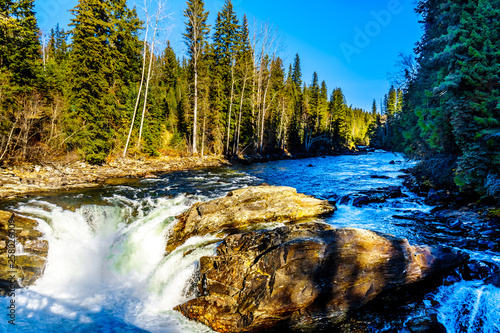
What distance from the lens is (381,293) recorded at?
4.96 meters

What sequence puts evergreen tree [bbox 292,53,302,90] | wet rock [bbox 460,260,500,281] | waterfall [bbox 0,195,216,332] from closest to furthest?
wet rock [bbox 460,260,500,281] < waterfall [bbox 0,195,216,332] < evergreen tree [bbox 292,53,302,90]

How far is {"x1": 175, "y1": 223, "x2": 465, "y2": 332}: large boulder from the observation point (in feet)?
15.6

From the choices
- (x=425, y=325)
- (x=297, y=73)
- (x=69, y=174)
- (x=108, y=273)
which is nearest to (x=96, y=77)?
(x=69, y=174)

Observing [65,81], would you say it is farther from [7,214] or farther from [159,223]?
[159,223]

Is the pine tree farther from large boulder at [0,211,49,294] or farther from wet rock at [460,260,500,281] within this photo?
wet rock at [460,260,500,281]

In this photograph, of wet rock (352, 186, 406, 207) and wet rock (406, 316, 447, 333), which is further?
wet rock (352, 186, 406, 207)

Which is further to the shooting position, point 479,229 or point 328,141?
point 328,141

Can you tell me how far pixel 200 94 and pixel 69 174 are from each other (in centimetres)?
1673

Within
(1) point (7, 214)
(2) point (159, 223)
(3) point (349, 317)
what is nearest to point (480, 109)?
(3) point (349, 317)

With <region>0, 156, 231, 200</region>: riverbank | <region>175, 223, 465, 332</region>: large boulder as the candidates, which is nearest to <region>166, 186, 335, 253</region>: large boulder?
<region>175, 223, 465, 332</region>: large boulder

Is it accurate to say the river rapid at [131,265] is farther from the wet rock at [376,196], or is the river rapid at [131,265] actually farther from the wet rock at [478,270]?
the wet rock at [376,196]

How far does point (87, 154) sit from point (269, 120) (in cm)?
2815

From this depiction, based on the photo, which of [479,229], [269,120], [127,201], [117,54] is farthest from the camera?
[269,120]

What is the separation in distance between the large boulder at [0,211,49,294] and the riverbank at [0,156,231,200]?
399 centimetres
